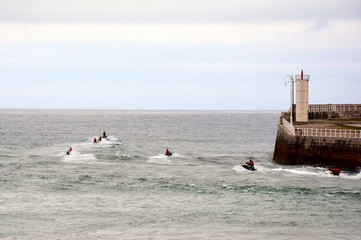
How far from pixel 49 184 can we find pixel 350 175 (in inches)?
969

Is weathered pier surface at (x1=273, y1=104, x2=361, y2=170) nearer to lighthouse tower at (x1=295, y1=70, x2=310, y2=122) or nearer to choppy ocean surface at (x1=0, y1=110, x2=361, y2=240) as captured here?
choppy ocean surface at (x1=0, y1=110, x2=361, y2=240)

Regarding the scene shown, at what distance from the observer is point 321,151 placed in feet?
190

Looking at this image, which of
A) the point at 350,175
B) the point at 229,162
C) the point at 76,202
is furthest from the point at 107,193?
the point at 229,162

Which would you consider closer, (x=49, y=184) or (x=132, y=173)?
(x=49, y=184)

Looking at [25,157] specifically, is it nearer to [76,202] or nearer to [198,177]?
[198,177]

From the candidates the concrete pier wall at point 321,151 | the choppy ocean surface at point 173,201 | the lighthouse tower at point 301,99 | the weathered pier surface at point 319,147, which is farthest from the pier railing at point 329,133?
the lighthouse tower at point 301,99

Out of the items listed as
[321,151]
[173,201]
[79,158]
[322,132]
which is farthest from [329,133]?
[79,158]

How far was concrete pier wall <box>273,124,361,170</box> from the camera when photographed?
180 feet

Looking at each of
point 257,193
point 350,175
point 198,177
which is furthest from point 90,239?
point 350,175

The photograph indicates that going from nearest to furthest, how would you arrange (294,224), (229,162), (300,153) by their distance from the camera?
(294,224) < (300,153) < (229,162)

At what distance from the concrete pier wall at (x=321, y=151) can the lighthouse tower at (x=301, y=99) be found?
16094mm

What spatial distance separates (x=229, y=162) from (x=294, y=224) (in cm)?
3419

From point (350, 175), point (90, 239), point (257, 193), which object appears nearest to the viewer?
point (90, 239)

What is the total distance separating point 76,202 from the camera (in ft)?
135
